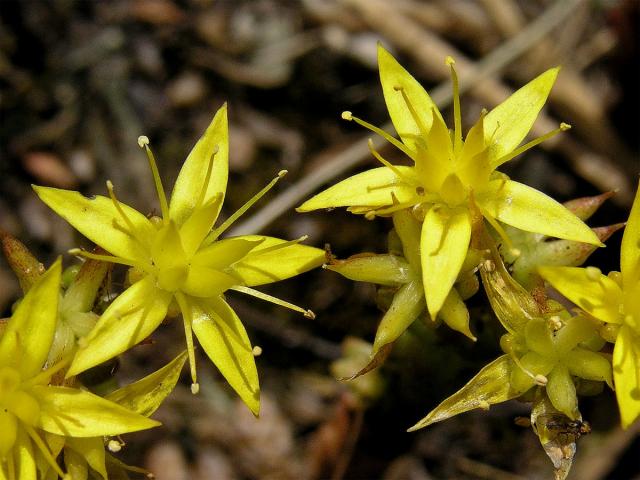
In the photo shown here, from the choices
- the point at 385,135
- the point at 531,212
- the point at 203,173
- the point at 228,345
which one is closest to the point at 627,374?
the point at 531,212

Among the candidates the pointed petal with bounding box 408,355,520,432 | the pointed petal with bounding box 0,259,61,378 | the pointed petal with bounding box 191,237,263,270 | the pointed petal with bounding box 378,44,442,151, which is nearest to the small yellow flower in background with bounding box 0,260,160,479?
the pointed petal with bounding box 0,259,61,378

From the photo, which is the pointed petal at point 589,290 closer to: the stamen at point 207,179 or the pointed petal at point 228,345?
the pointed petal at point 228,345

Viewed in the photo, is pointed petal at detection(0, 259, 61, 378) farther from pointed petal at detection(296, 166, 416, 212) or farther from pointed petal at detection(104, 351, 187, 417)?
pointed petal at detection(296, 166, 416, 212)

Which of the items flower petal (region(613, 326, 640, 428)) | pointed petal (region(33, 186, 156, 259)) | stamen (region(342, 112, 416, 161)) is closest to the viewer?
flower petal (region(613, 326, 640, 428))

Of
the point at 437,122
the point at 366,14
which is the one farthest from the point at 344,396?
the point at 366,14

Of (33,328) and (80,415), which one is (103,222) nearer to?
(33,328)
